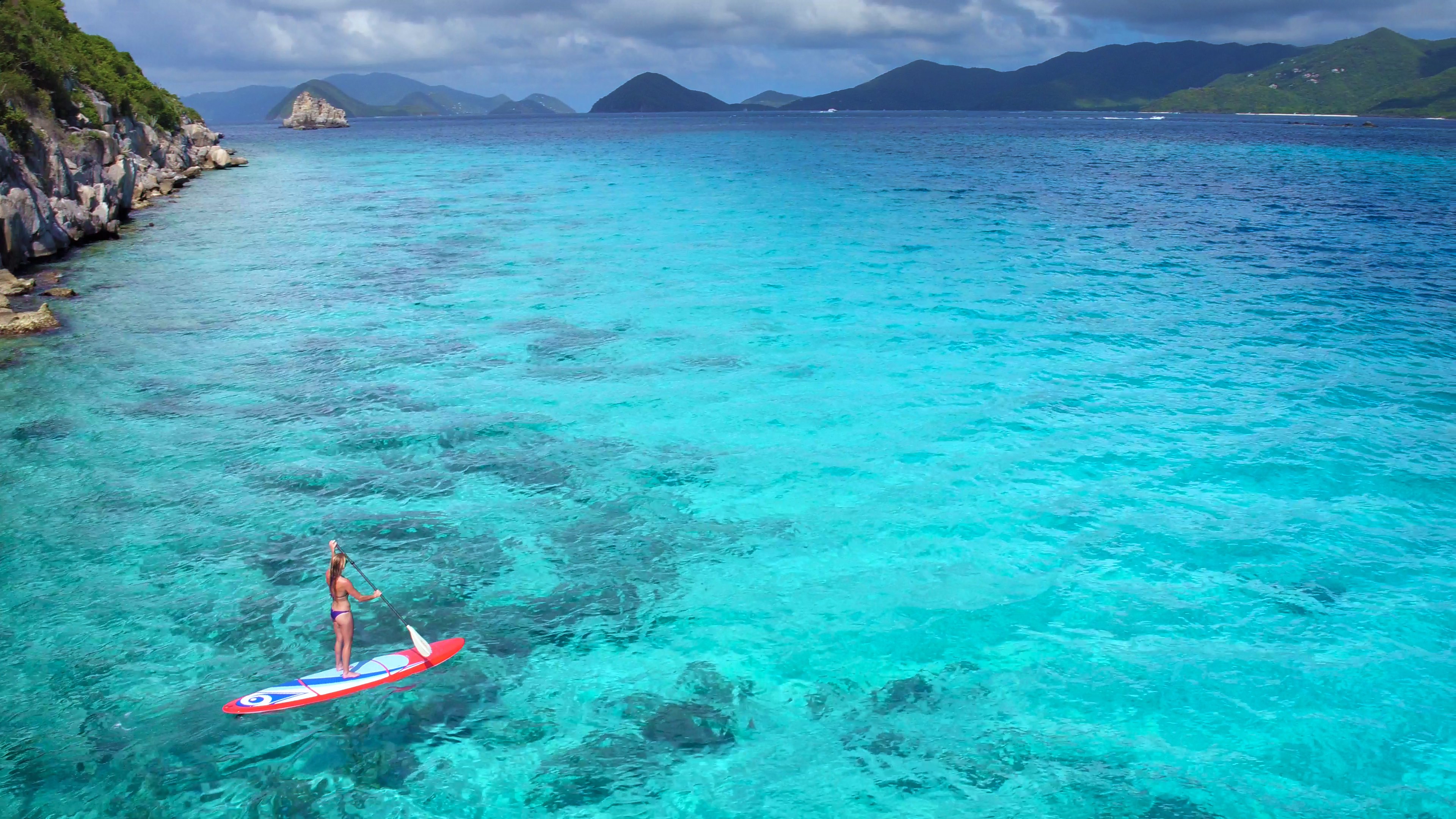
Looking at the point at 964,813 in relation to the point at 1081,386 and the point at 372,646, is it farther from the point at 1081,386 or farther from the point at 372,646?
the point at 1081,386

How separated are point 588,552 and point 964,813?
6.61 metres

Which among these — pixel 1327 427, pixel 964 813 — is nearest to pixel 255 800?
pixel 964 813

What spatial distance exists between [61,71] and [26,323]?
87.1 ft

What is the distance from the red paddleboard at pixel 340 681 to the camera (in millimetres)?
9773

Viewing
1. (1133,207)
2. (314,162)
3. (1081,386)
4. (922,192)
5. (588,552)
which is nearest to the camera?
(588,552)

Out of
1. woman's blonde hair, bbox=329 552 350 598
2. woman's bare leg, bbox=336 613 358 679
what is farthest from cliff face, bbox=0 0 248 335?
woman's bare leg, bbox=336 613 358 679

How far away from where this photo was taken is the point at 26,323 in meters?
23.3

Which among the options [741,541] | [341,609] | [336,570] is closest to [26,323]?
[336,570]

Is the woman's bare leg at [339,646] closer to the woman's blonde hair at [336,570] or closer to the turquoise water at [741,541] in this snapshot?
the woman's blonde hair at [336,570]

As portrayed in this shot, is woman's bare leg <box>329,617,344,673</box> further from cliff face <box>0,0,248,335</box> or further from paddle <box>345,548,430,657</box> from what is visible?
cliff face <box>0,0,248,335</box>

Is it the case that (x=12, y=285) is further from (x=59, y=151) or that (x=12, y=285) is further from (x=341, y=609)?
(x=341, y=609)

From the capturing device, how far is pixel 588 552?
13.4 m

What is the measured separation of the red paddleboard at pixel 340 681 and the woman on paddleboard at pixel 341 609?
14 centimetres

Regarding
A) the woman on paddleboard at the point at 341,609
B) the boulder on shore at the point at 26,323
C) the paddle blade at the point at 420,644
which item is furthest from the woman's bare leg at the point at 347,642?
the boulder on shore at the point at 26,323
